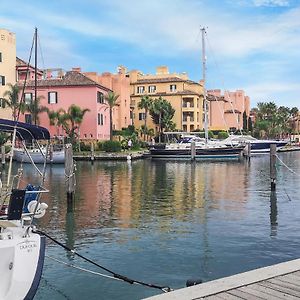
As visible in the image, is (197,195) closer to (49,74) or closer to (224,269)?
(224,269)

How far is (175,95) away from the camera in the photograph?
337 ft

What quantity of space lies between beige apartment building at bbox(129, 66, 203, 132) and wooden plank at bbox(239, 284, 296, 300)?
3706 inches

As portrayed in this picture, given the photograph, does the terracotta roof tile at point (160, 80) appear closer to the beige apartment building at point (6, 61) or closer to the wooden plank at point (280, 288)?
the beige apartment building at point (6, 61)

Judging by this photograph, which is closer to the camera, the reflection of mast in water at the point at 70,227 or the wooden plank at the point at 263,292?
the wooden plank at the point at 263,292

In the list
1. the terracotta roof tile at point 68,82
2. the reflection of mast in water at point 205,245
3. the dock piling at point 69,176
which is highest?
the terracotta roof tile at point 68,82

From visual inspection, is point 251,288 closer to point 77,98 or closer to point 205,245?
point 205,245

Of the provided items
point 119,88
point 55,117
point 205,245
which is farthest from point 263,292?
point 119,88

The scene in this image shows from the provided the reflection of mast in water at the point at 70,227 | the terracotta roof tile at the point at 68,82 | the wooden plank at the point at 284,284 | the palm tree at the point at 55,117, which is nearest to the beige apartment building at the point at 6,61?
the terracotta roof tile at the point at 68,82

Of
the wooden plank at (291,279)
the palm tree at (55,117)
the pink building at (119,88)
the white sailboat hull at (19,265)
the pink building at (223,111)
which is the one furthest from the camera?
the pink building at (223,111)

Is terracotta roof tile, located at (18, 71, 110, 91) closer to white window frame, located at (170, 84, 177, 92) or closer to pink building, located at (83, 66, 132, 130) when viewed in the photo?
pink building, located at (83, 66, 132, 130)

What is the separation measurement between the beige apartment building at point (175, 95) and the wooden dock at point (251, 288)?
9354 centimetres

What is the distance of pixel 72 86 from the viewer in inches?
2928

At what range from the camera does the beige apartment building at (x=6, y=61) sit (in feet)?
230

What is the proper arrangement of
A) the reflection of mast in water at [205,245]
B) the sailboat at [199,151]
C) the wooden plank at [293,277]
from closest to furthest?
1. the wooden plank at [293,277]
2. the reflection of mast in water at [205,245]
3. the sailboat at [199,151]
